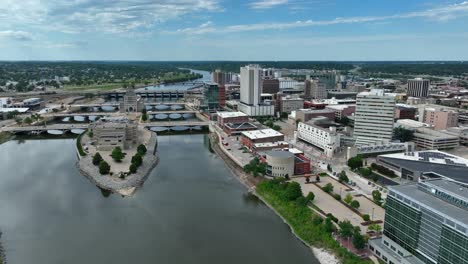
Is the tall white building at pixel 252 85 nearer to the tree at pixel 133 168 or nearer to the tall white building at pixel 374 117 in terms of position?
the tall white building at pixel 374 117

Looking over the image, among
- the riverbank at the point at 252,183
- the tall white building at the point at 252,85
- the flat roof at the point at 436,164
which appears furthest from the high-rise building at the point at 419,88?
the riverbank at the point at 252,183

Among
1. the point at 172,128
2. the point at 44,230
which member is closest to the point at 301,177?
the point at 44,230

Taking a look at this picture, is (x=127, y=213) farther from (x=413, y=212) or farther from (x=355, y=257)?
(x=413, y=212)

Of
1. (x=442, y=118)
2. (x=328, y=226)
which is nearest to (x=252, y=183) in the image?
(x=328, y=226)

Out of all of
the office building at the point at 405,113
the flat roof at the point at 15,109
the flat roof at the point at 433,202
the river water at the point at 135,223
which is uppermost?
the flat roof at the point at 433,202

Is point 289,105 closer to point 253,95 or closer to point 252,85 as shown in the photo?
point 253,95
